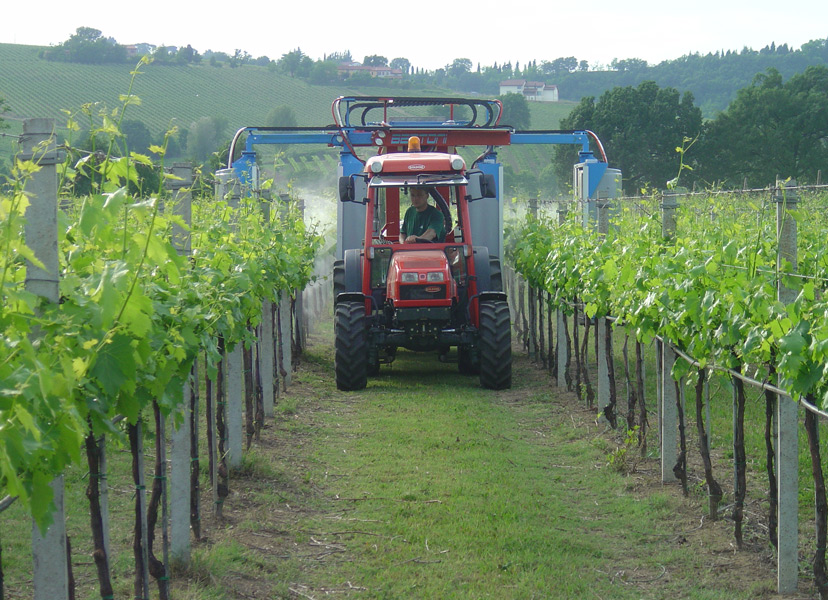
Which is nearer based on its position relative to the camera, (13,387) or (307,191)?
(13,387)

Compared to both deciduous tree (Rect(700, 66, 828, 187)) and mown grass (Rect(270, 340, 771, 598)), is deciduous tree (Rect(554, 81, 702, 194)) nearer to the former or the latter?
deciduous tree (Rect(700, 66, 828, 187))

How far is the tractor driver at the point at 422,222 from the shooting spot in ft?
32.5

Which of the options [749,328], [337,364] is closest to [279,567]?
[749,328]

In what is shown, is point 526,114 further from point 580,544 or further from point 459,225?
point 580,544

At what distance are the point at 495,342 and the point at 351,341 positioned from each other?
1.42 meters

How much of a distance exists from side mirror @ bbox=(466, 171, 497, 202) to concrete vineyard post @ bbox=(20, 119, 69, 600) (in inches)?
274

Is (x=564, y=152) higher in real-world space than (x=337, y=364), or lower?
higher

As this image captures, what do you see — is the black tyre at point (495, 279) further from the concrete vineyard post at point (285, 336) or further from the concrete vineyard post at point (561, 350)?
the concrete vineyard post at point (285, 336)

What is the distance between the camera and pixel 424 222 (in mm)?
10133

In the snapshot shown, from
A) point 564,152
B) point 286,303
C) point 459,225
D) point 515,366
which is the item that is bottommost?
point 515,366

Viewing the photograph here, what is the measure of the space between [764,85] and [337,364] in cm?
4733

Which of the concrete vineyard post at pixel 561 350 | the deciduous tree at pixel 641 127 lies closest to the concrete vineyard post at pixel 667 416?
the concrete vineyard post at pixel 561 350

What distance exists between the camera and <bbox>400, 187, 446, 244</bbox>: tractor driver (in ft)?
32.5

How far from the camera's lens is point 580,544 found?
5.08 m
